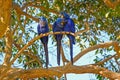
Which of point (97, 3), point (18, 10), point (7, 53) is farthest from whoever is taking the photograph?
point (97, 3)

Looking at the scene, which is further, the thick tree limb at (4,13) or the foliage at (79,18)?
the foliage at (79,18)

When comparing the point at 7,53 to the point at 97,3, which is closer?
the point at 7,53

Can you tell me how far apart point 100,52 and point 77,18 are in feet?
3.30

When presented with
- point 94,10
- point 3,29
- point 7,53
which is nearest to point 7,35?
point 7,53

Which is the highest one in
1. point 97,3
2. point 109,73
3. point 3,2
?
point 97,3

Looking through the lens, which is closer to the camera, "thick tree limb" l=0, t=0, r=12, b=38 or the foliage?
"thick tree limb" l=0, t=0, r=12, b=38

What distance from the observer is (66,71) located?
15.1ft

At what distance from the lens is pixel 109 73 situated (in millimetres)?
4758

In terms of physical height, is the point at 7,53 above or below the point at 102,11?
below

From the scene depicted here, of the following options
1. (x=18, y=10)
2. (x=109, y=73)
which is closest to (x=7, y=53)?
(x=18, y=10)

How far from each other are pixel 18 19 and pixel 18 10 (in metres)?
0.22

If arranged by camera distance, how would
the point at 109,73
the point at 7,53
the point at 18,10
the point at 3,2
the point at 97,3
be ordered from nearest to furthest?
the point at 3,2, the point at 109,73, the point at 7,53, the point at 18,10, the point at 97,3

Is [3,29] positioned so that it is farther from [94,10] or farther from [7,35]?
[94,10]

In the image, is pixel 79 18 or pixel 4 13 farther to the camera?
pixel 79 18
